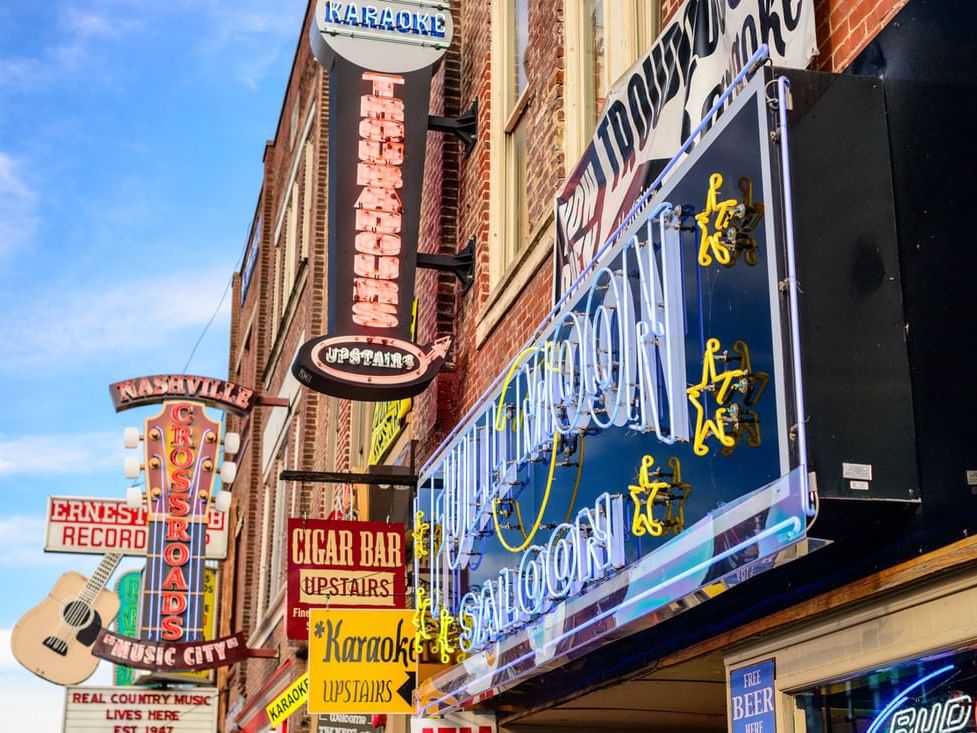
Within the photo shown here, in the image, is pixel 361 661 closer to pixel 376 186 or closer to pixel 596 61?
pixel 376 186

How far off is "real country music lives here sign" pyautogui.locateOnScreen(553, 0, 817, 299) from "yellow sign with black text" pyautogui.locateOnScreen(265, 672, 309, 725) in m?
10.9

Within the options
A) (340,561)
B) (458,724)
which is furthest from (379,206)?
(458,724)

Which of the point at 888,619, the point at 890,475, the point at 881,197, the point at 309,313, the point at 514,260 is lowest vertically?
the point at 888,619

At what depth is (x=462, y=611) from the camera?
9.23m

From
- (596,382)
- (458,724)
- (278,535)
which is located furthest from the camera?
(278,535)

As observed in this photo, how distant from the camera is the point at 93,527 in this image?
2666 centimetres

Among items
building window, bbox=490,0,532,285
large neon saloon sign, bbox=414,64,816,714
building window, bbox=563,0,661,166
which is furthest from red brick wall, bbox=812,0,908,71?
building window, bbox=490,0,532,285

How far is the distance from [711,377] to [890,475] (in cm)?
80

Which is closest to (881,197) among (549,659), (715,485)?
(715,485)

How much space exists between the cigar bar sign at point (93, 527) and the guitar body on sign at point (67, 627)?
106 inches

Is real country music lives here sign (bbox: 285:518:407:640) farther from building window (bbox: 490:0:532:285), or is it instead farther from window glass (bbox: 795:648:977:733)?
window glass (bbox: 795:648:977:733)

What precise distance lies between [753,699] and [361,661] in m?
5.47

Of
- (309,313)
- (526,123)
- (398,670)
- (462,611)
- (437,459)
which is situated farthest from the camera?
(309,313)

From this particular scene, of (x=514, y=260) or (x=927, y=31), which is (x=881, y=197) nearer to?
(x=927, y=31)
